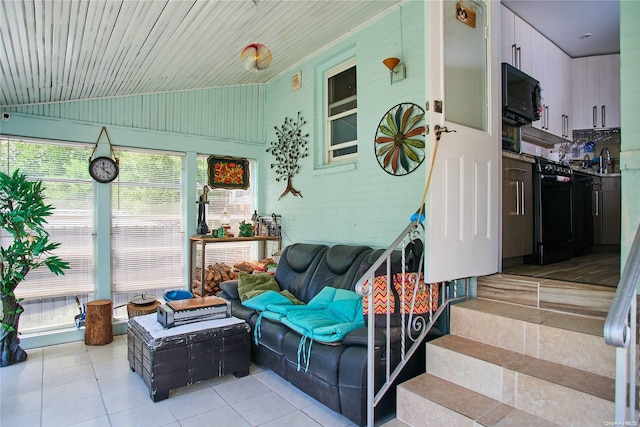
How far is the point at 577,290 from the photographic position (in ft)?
7.85

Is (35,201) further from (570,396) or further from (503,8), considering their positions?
(503,8)

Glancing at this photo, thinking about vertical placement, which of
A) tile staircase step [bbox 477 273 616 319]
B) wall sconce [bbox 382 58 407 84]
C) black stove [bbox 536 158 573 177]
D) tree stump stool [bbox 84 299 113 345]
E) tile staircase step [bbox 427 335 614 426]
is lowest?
tree stump stool [bbox 84 299 113 345]

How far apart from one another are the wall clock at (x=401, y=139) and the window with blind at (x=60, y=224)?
333cm

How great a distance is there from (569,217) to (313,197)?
275 centimetres

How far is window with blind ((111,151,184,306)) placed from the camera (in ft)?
14.5

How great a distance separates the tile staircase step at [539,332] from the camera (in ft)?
Result: 6.37

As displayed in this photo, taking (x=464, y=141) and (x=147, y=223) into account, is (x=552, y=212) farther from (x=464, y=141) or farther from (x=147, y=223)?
(x=147, y=223)

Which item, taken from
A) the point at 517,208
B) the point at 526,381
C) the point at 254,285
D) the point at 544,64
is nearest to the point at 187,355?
the point at 254,285

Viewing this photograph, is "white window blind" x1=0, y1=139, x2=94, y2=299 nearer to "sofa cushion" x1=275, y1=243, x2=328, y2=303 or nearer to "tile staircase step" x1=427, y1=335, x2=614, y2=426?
"sofa cushion" x1=275, y1=243, x2=328, y2=303

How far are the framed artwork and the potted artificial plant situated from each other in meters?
1.96

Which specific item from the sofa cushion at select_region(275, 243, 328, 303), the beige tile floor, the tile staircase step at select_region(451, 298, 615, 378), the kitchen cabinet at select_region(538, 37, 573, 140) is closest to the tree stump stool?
the beige tile floor

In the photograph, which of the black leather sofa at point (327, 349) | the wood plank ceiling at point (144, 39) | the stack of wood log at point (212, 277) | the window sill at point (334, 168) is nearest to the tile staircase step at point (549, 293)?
the black leather sofa at point (327, 349)

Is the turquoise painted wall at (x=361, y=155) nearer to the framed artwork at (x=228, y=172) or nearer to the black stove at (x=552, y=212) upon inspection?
the framed artwork at (x=228, y=172)

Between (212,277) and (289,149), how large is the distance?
6.40 feet
